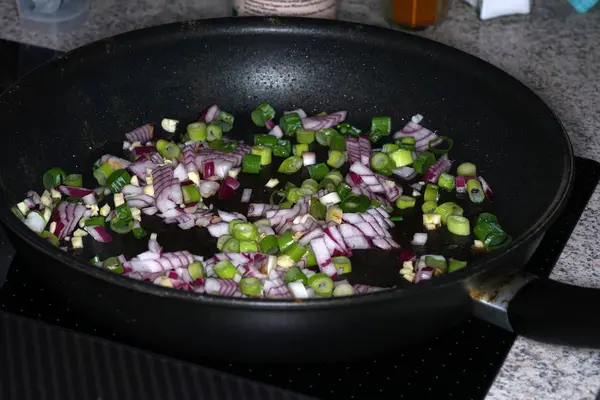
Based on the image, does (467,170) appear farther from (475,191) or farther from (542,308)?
(542,308)

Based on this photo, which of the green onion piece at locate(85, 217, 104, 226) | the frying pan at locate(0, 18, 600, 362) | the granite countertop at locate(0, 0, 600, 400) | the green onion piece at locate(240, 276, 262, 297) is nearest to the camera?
the frying pan at locate(0, 18, 600, 362)

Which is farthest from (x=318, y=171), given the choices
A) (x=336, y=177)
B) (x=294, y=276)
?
(x=294, y=276)

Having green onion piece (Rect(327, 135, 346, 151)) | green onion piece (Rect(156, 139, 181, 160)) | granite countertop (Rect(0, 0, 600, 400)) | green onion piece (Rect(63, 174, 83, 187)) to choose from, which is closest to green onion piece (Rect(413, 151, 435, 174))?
green onion piece (Rect(327, 135, 346, 151))

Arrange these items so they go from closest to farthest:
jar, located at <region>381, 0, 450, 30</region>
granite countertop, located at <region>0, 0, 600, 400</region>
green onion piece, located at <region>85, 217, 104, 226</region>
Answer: green onion piece, located at <region>85, 217, 104, 226</region>, granite countertop, located at <region>0, 0, 600, 400</region>, jar, located at <region>381, 0, 450, 30</region>

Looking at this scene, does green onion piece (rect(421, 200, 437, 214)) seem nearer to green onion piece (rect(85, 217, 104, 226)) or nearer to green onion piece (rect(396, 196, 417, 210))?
green onion piece (rect(396, 196, 417, 210))

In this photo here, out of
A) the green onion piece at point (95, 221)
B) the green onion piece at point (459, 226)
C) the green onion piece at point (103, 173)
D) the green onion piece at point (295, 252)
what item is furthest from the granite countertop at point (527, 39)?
the green onion piece at point (95, 221)

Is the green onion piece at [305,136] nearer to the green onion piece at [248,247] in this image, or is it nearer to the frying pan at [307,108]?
the frying pan at [307,108]
